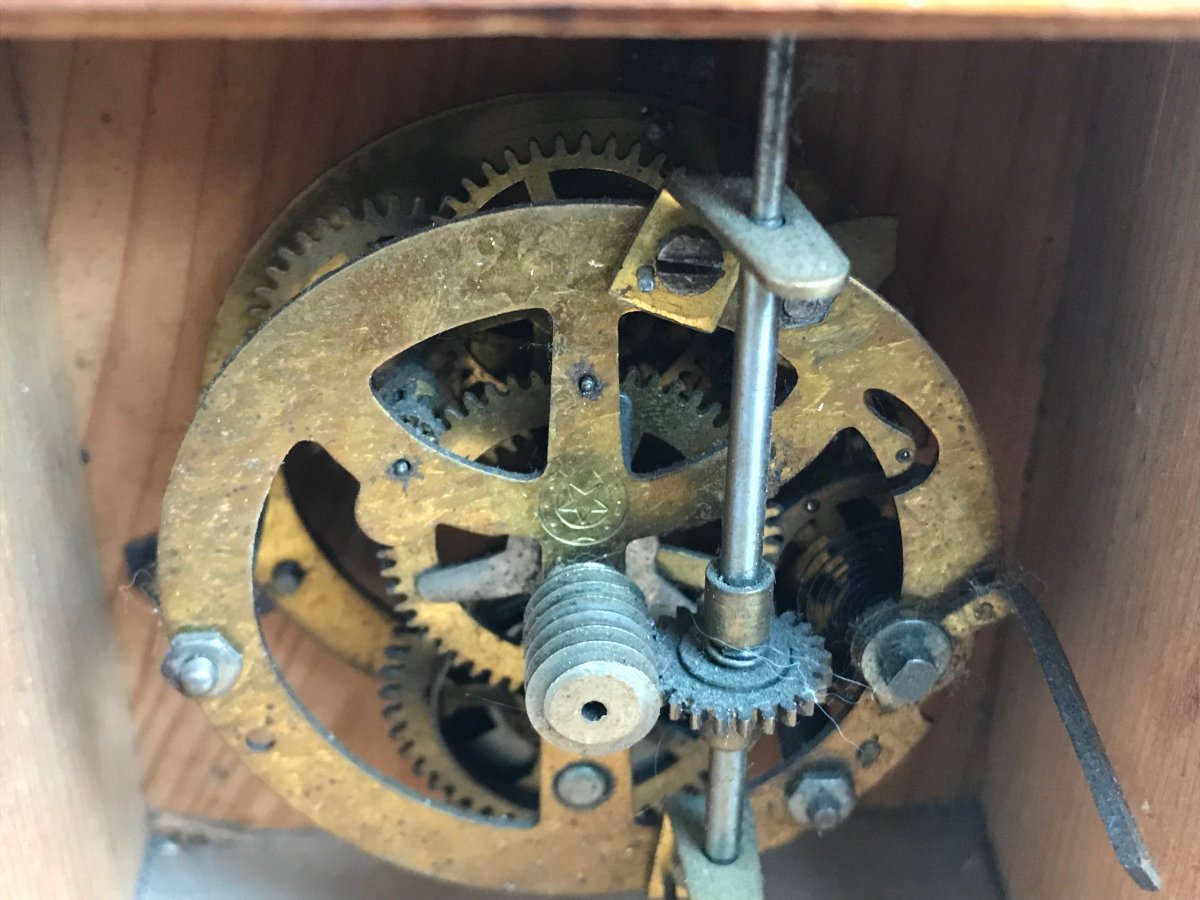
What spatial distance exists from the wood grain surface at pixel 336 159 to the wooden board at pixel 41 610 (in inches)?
1.0

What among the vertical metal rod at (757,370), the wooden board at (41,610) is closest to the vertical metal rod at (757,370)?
the vertical metal rod at (757,370)

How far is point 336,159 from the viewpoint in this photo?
2.55 feet

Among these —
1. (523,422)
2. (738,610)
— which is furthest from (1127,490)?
(523,422)

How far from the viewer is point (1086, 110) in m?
0.77

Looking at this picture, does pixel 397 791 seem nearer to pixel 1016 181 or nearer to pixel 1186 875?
pixel 1186 875

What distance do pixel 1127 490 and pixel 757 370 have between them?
290mm

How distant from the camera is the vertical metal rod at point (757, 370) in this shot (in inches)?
20.2

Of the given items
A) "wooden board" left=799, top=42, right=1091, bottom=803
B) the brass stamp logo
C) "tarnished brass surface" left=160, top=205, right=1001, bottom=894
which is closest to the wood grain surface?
"wooden board" left=799, top=42, right=1091, bottom=803

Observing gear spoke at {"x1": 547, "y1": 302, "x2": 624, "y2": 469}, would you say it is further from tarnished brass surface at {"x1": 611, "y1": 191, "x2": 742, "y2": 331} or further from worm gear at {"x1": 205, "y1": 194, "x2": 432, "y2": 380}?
worm gear at {"x1": 205, "y1": 194, "x2": 432, "y2": 380}

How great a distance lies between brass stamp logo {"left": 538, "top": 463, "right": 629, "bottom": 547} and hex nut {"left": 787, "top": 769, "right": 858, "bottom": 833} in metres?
0.26

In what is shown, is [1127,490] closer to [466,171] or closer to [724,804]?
[724,804]

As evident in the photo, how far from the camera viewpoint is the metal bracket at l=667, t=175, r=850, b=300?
50 centimetres

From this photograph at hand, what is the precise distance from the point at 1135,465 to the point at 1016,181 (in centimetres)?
23

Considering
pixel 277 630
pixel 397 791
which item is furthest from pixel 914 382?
pixel 277 630
